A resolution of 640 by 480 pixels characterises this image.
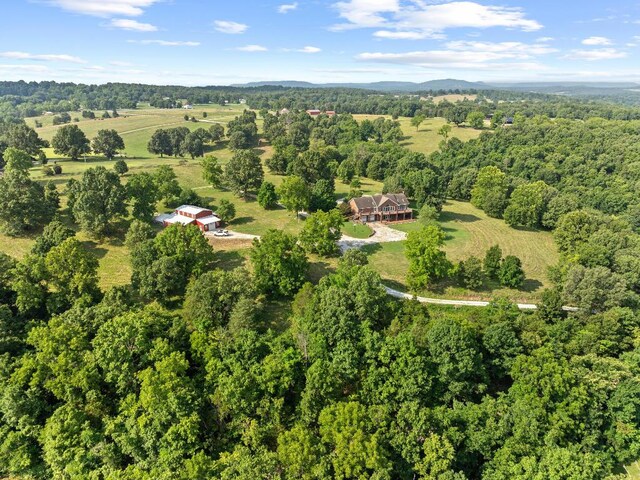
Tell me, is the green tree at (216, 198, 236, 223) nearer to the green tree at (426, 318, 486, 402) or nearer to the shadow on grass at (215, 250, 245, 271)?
the shadow on grass at (215, 250, 245, 271)

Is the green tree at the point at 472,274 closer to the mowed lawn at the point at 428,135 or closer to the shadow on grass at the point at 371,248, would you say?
the shadow on grass at the point at 371,248

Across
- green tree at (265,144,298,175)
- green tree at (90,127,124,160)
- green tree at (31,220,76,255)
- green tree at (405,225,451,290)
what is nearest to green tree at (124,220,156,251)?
green tree at (31,220,76,255)

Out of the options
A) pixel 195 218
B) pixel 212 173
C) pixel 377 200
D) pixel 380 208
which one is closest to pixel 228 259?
pixel 195 218

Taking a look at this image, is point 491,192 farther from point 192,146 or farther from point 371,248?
point 192,146

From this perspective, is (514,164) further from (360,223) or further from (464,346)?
(464,346)

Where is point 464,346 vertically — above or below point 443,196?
below

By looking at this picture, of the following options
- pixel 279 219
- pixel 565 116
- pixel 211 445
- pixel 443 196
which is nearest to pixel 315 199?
pixel 279 219
